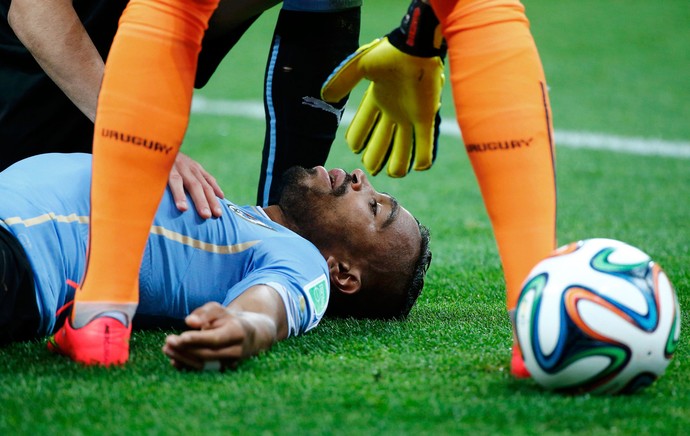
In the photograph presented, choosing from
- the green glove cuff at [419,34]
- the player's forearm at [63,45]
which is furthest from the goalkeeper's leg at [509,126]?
the player's forearm at [63,45]

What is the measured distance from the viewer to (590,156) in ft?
21.7

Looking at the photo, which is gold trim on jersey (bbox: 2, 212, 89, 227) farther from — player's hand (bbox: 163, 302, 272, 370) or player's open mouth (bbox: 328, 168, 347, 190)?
player's open mouth (bbox: 328, 168, 347, 190)

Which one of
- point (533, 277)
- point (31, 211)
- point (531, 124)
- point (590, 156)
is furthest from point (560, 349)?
point (590, 156)

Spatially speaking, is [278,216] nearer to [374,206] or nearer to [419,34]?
[374,206]

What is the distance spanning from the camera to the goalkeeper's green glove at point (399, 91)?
2289mm

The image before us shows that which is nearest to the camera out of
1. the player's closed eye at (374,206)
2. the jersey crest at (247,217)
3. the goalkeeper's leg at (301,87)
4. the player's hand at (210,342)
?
the player's hand at (210,342)

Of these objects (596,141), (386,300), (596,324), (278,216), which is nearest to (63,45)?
(278,216)

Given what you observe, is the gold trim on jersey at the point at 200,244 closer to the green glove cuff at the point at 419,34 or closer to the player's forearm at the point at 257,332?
the player's forearm at the point at 257,332

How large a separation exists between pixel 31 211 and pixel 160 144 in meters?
0.58

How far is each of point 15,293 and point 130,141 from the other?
0.55m

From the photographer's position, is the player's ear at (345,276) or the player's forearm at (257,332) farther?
the player's ear at (345,276)

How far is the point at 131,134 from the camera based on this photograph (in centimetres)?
191

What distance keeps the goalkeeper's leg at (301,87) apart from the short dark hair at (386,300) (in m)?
0.48

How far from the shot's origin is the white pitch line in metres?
6.79
